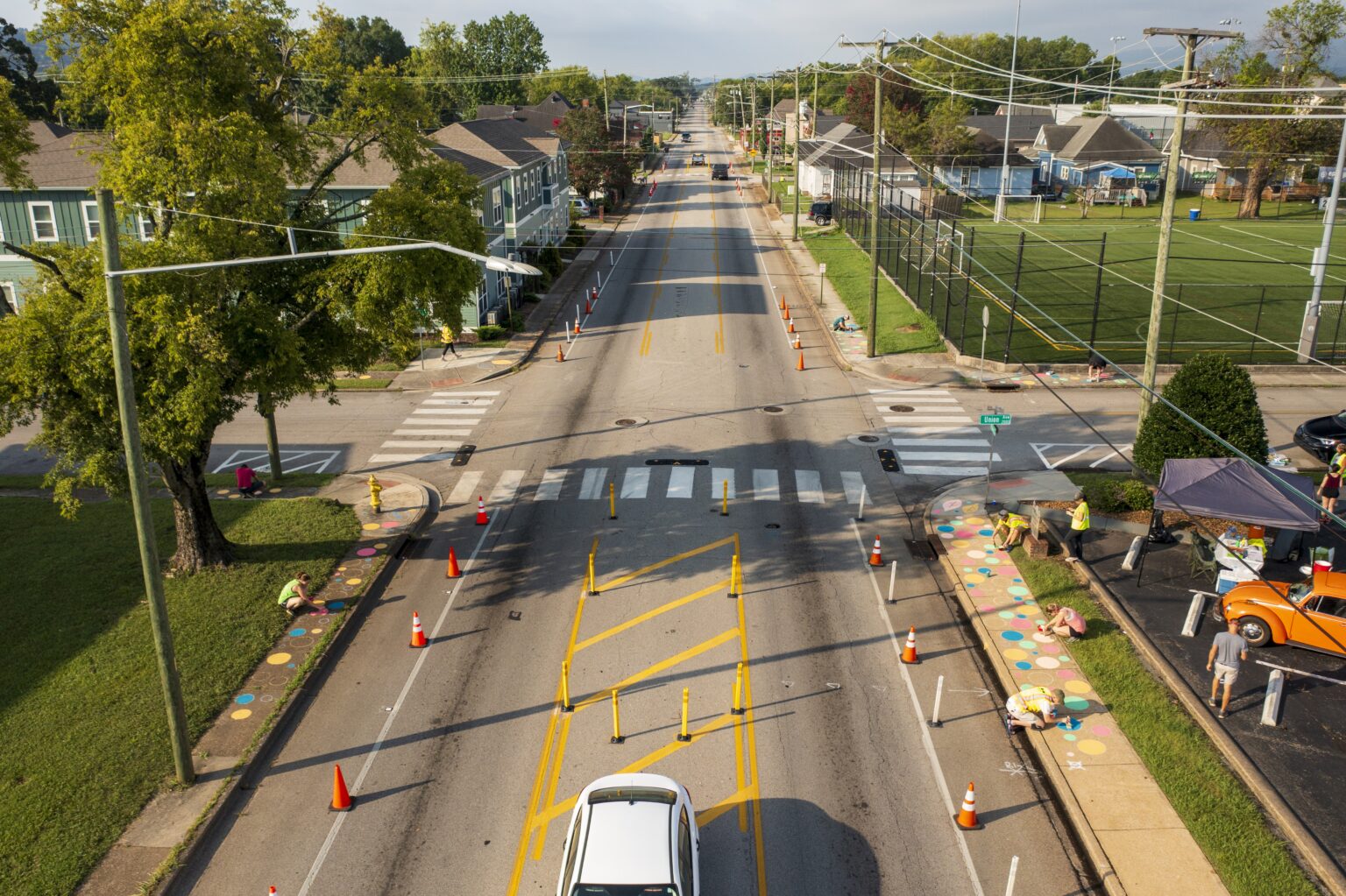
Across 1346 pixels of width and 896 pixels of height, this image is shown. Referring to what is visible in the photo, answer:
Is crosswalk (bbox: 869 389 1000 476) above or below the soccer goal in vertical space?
below

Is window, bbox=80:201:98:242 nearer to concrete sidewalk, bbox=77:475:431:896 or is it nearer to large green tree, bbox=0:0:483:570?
concrete sidewalk, bbox=77:475:431:896

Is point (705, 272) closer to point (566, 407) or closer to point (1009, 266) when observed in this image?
point (1009, 266)

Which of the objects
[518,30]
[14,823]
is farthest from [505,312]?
[518,30]

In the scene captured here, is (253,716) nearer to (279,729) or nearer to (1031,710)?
(279,729)

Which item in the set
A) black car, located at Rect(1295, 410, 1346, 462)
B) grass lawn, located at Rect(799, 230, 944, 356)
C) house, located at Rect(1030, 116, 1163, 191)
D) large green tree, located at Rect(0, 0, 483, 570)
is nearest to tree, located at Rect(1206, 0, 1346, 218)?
house, located at Rect(1030, 116, 1163, 191)

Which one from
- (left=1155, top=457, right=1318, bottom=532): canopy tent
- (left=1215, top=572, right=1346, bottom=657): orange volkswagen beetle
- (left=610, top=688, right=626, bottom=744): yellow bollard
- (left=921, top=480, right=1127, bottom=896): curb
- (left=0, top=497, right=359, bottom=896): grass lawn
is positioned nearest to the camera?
(left=921, top=480, right=1127, bottom=896): curb

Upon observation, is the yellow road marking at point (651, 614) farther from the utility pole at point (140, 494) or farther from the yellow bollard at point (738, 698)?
the utility pole at point (140, 494)

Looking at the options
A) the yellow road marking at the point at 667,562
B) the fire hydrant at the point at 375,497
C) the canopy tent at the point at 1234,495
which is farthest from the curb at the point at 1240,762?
the fire hydrant at the point at 375,497
